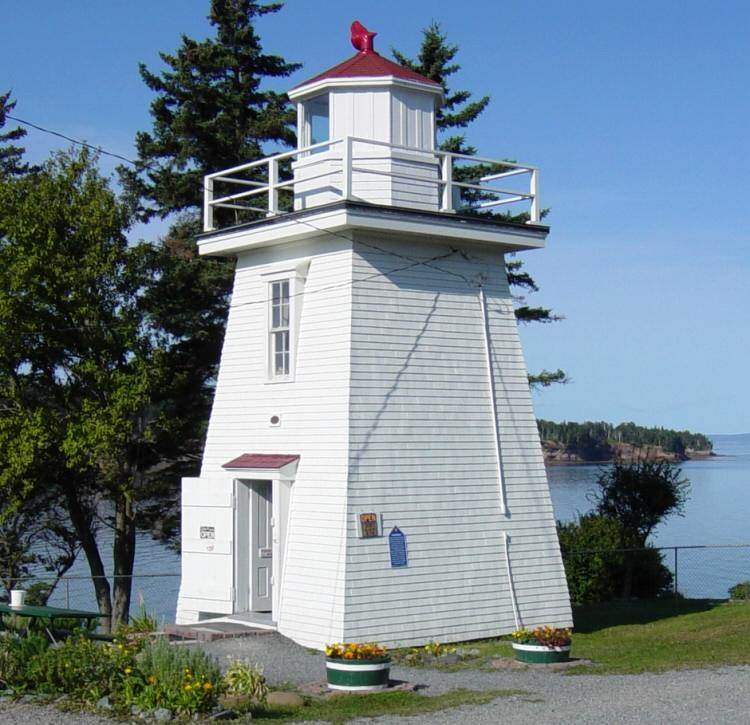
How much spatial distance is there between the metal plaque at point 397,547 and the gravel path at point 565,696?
1.79 m

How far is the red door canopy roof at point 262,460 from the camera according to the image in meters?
17.5

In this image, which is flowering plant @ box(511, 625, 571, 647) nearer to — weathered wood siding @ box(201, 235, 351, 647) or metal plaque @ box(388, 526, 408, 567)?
metal plaque @ box(388, 526, 408, 567)

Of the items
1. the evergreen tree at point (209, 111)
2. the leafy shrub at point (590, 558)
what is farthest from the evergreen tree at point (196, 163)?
the leafy shrub at point (590, 558)

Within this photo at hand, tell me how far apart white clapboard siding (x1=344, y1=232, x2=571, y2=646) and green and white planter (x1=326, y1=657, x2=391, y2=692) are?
312cm

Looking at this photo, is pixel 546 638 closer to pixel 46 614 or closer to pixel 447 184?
pixel 46 614

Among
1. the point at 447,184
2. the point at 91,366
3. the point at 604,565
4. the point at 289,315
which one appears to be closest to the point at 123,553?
the point at 91,366

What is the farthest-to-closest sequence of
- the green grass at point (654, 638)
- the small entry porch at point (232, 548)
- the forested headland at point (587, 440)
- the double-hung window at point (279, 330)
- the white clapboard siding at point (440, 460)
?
the forested headland at point (587, 440), the double-hung window at point (279, 330), the small entry porch at point (232, 548), the white clapboard siding at point (440, 460), the green grass at point (654, 638)

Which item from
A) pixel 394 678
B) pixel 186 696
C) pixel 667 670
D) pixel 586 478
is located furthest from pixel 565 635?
pixel 586 478

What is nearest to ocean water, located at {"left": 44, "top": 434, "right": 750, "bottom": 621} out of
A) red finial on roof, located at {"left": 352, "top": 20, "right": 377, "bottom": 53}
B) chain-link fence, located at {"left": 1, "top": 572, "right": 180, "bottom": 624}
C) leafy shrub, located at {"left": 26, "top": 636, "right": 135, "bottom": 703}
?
chain-link fence, located at {"left": 1, "top": 572, "right": 180, "bottom": 624}

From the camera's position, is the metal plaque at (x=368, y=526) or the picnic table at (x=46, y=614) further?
the metal plaque at (x=368, y=526)

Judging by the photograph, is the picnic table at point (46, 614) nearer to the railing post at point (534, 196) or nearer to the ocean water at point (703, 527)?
the railing post at point (534, 196)

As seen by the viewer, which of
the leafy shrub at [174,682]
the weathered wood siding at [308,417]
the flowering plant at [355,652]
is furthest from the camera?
the weathered wood siding at [308,417]

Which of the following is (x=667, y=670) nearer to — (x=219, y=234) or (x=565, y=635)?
(x=565, y=635)

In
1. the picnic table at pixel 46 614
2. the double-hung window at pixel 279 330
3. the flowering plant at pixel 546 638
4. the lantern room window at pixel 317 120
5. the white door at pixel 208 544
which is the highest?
the lantern room window at pixel 317 120
